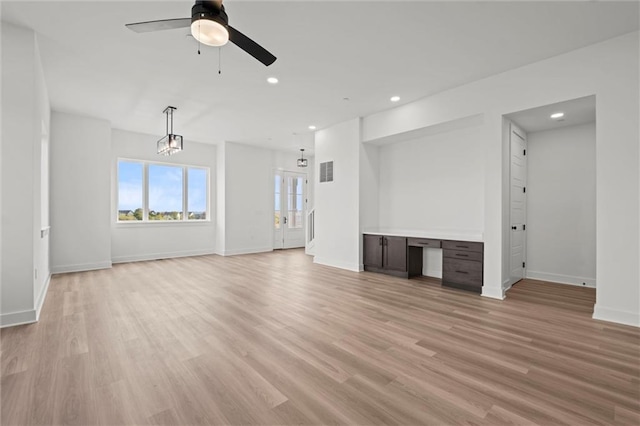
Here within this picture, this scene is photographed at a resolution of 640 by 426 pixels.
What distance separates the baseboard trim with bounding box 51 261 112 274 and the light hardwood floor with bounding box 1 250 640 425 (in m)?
1.84

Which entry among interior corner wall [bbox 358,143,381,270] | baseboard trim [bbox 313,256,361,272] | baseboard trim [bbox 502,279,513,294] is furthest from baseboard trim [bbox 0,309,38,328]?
baseboard trim [bbox 502,279,513,294]

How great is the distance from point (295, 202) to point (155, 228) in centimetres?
431

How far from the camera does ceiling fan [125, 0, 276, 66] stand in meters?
2.16

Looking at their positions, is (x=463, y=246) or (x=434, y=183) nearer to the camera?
(x=463, y=246)

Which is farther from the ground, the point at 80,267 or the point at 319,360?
the point at 80,267

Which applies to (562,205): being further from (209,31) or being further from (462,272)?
(209,31)

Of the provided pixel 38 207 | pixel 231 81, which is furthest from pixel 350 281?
pixel 38 207

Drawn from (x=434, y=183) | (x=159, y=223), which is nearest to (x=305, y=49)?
(x=434, y=183)

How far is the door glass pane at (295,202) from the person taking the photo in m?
10.1

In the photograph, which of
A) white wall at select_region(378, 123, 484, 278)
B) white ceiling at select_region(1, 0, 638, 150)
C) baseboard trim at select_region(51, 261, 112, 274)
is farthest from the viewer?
baseboard trim at select_region(51, 261, 112, 274)

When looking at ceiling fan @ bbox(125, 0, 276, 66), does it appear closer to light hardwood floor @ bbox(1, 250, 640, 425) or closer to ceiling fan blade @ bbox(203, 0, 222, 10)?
ceiling fan blade @ bbox(203, 0, 222, 10)

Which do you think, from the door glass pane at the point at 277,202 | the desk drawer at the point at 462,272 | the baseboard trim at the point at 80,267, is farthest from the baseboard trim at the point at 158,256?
the desk drawer at the point at 462,272

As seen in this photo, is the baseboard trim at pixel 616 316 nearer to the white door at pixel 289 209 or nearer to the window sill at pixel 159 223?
the white door at pixel 289 209

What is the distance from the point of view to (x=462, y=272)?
4.75 m
